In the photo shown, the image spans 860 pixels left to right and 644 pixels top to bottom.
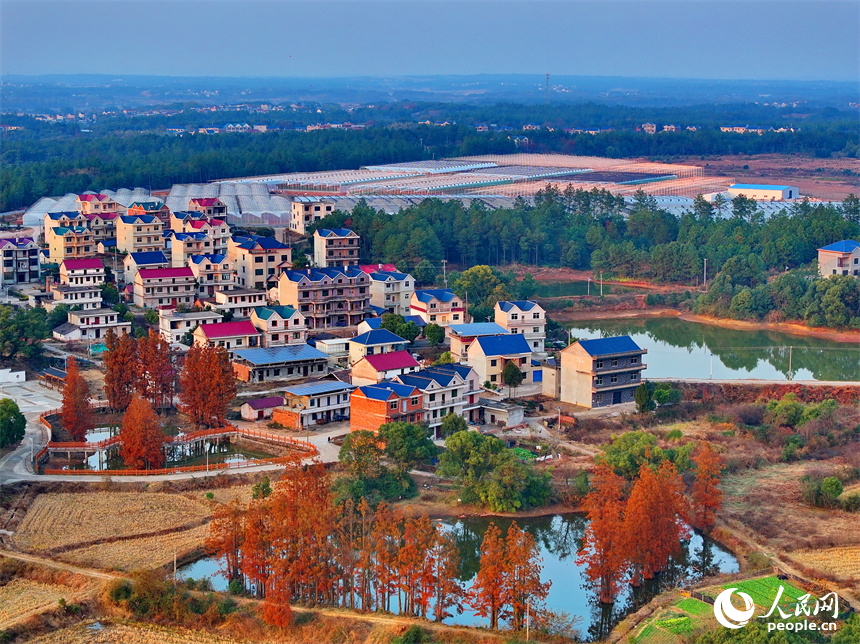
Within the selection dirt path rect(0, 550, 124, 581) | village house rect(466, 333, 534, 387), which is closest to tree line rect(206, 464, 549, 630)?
dirt path rect(0, 550, 124, 581)

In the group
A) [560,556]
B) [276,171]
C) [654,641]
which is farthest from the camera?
[276,171]

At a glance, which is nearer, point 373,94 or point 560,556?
point 560,556

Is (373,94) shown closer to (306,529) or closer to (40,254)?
(40,254)

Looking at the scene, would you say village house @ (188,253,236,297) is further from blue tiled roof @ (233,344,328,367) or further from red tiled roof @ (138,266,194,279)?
blue tiled roof @ (233,344,328,367)

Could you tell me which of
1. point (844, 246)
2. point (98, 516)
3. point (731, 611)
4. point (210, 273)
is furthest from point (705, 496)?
point (844, 246)

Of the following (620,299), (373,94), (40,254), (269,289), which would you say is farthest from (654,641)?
(373,94)

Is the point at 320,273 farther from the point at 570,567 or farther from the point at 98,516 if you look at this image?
the point at 570,567
